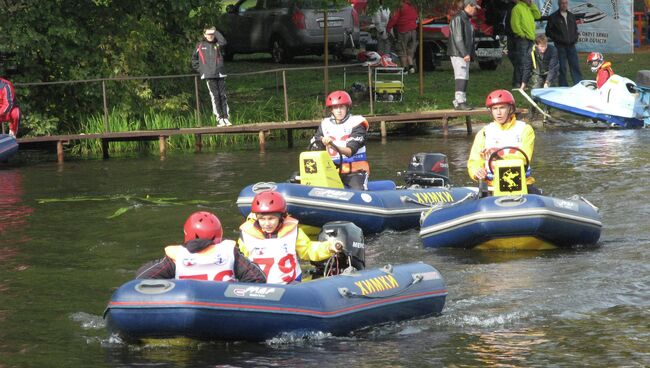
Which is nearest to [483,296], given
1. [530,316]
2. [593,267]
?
[530,316]

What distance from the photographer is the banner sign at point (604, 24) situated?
3281 cm

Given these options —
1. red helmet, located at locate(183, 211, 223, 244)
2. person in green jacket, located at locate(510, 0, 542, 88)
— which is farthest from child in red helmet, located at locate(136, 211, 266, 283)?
person in green jacket, located at locate(510, 0, 542, 88)

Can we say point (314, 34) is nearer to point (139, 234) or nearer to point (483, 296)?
point (139, 234)

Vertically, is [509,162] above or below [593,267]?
above

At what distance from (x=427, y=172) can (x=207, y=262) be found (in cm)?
680

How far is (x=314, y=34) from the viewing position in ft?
103

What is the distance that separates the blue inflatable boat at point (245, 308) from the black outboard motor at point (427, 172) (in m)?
6.01

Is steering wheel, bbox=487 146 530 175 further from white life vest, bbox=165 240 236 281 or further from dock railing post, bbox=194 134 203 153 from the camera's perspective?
dock railing post, bbox=194 134 203 153

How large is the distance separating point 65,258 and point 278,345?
4986 mm

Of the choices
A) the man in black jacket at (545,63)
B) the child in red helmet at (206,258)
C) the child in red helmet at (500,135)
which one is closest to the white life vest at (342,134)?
the child in red helmet at (500,135)

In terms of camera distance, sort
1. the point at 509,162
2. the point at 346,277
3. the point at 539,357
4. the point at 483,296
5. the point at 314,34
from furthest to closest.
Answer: the point at 314,34, the point at 509,162, the point at 483,296, the point at 346,277, the point at 539,357

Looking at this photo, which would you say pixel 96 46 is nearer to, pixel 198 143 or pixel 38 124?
pixel 38 124

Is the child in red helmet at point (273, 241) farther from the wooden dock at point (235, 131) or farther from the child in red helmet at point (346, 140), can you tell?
the wooden dock at point (235, 131)

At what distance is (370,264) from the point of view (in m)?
13.7
